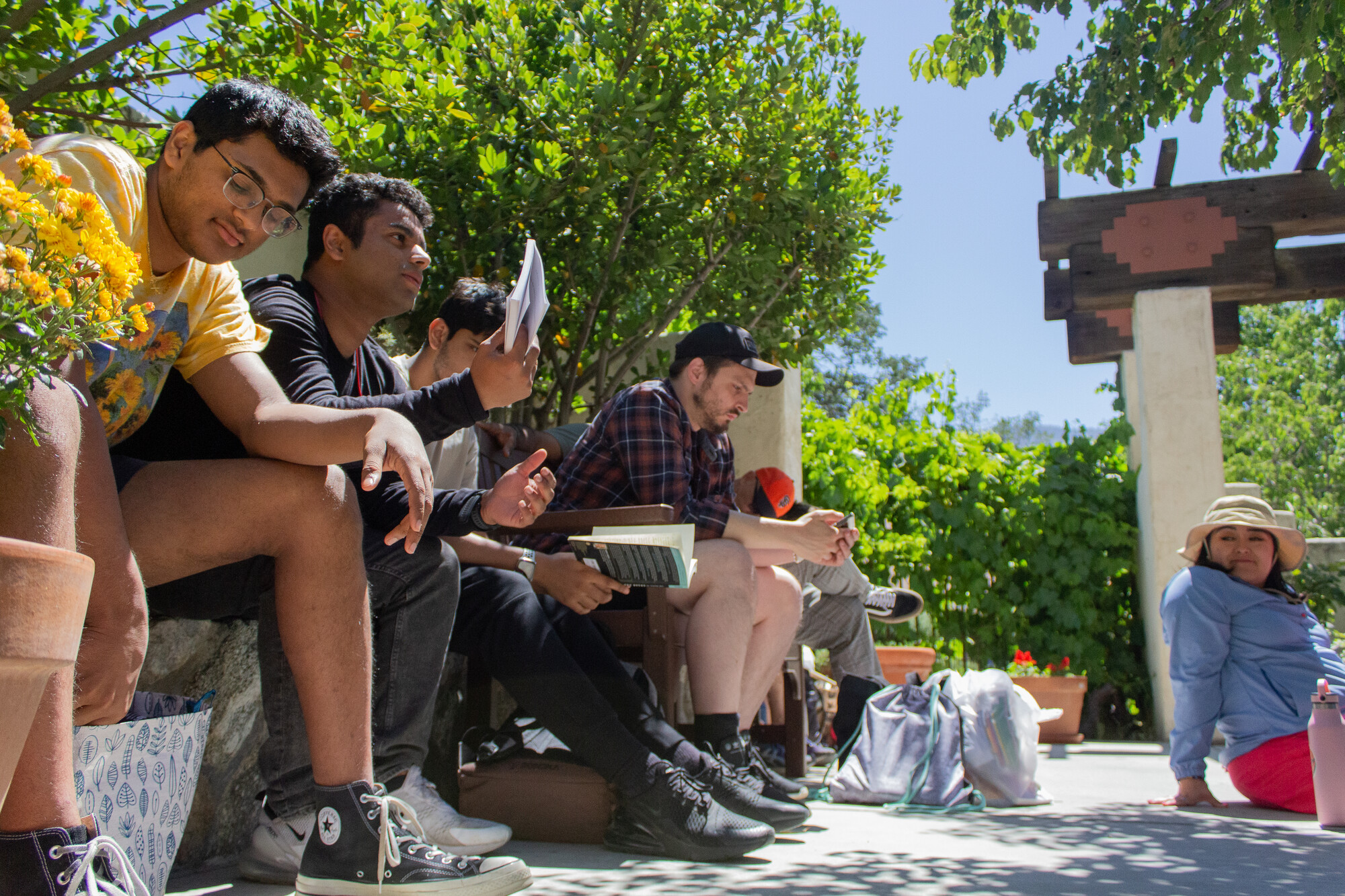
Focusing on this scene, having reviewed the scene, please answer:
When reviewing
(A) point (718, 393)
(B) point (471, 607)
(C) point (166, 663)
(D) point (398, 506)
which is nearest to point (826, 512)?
(A) point (718, 393)

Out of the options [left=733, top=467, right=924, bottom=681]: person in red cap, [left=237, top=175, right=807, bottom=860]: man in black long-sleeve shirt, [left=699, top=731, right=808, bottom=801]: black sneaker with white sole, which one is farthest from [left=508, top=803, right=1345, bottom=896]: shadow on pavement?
[left=733, top=467, right=924, bottom=681]: person in red cap

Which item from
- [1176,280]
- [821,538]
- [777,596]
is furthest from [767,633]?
[1176,280]

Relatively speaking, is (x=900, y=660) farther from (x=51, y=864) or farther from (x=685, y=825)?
(x=51, y=864)

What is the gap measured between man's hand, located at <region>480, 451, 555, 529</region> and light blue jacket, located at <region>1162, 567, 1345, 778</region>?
247 cm

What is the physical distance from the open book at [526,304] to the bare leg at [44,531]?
34.3 inches

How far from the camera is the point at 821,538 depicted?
10.3 ft

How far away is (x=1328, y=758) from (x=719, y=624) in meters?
1.77

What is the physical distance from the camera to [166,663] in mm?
2002

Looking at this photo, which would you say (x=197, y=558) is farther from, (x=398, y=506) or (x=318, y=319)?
(x=318, y=319)

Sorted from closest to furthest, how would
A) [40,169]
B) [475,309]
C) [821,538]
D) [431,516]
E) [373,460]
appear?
[40,169], [373,460], [431,516], [821,538], [475,309]

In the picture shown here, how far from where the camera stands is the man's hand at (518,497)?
6.89 ft

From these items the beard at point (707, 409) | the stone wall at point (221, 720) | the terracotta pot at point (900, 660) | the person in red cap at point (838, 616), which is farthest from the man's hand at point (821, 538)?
the terracotta pot at point (900, 660)

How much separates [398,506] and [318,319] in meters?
0.50

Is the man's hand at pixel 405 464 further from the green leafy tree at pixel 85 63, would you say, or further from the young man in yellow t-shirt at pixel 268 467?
the green leafy tree at pixel 85 63
